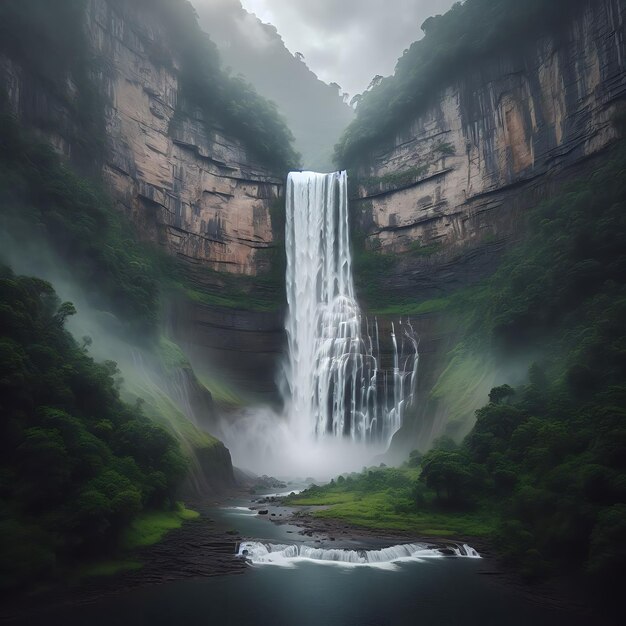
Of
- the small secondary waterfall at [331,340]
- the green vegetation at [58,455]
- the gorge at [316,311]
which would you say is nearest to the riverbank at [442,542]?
Answer: the gorge at [316,311]

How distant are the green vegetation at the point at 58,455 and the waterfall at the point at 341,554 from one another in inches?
145

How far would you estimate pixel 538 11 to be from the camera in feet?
129

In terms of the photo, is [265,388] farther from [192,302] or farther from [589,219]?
[589,219]

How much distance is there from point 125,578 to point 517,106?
145ft

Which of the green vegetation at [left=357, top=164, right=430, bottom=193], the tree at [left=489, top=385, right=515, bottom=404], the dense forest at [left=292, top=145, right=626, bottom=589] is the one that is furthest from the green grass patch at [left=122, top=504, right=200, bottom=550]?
the green vegetation at [left=357, top=164, right=430, bottom=193]

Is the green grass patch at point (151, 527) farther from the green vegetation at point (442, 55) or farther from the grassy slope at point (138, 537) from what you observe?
the green vegetation at point (442, 55)

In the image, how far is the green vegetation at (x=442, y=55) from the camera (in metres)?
40.2

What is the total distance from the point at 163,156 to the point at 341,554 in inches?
1605

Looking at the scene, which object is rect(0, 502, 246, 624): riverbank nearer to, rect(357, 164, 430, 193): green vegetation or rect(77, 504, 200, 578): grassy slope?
rect(77, 504, 200, 578): grassy slope

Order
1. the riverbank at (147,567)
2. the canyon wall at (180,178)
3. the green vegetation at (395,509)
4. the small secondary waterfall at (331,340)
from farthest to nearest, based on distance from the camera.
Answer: the small secondary waterfall at (331,340) → the canyon wall at (180,178) → the green vegetation at (395,509) → the riverbank at (147,567)

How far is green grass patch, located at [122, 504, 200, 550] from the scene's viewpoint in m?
14.2

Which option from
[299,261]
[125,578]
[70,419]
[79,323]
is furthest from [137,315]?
[299,261]

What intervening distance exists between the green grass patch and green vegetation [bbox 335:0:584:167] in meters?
41.8

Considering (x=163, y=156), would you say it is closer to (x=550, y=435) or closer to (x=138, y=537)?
(x=138, y=537)
